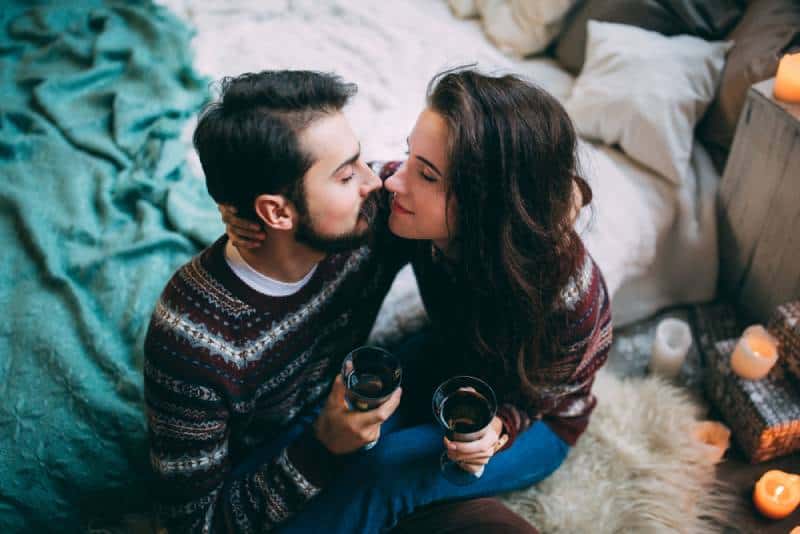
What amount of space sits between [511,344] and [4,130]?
1.63 m

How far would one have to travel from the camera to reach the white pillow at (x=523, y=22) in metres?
2.18

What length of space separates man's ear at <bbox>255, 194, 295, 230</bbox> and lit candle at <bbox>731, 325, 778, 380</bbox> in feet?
3.86

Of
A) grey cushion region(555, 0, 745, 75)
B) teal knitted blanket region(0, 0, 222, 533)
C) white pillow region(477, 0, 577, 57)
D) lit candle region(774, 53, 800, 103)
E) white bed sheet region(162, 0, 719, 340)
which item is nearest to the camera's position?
teal knitted blanket region(0, 0, 222, 533)

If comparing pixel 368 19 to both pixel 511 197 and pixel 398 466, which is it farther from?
→ pixel 398 466

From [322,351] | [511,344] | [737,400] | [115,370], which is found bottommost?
[737,400]

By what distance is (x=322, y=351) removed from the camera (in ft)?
4.60

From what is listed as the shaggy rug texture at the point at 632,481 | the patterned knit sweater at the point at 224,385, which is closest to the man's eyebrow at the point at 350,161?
the patterned knit sweater at the point at 224,385

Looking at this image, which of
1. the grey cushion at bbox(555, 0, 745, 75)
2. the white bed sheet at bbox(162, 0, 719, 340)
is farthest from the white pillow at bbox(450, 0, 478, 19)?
the grey cushion at bbox(555, 0, 745, 75)

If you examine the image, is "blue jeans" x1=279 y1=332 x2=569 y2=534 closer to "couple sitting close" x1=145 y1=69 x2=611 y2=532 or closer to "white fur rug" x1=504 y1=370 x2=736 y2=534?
"couple sitting close" x1=145 y1=69 x2=611 y2=532

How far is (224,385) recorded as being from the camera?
3.81ft

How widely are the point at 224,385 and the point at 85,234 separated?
2.57 ft

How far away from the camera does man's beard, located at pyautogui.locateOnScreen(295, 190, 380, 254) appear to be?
1175 mm

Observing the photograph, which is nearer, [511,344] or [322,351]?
[511,344]

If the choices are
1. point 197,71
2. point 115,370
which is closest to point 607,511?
point 115,370
